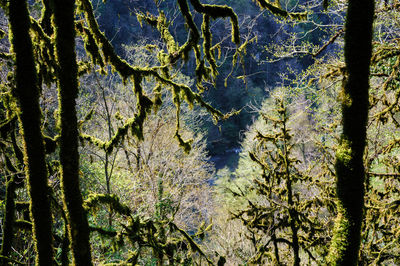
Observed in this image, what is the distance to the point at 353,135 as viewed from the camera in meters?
2.27

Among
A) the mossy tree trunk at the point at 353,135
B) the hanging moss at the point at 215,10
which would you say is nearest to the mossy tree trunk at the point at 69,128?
the hanging moss at the point at 215,10

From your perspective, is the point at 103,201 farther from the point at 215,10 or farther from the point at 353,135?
the point at 353,135

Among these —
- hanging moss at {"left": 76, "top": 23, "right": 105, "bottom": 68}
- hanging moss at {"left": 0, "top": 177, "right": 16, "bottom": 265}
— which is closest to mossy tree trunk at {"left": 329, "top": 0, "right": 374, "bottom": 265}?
hanging moss at {"left": 76, "top": 23, "right": 105, "bottom": 68}

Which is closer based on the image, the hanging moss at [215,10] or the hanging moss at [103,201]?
the hanging moss at [215,10]

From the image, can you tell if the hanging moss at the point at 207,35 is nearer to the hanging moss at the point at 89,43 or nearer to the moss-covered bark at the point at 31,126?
the hanging moss at the point at 89,43

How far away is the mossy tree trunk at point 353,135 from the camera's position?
2.13 metres

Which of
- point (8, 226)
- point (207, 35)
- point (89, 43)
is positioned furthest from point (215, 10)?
point (8, 226)

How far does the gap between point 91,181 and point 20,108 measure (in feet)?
30.9

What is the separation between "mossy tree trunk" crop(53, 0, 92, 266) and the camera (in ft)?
6.13

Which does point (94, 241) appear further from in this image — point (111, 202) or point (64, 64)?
point (64, 64)

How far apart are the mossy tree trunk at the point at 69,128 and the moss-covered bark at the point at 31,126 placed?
18 centimetres

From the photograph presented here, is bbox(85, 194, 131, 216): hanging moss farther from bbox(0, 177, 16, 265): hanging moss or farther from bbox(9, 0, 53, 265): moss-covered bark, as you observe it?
bbox(0, 177, 16, 265): hanging moss

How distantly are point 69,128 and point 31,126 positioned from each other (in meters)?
0.28

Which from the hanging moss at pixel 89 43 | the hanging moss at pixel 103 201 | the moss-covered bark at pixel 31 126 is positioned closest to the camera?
the moss-covered bark at pixel 31 126
